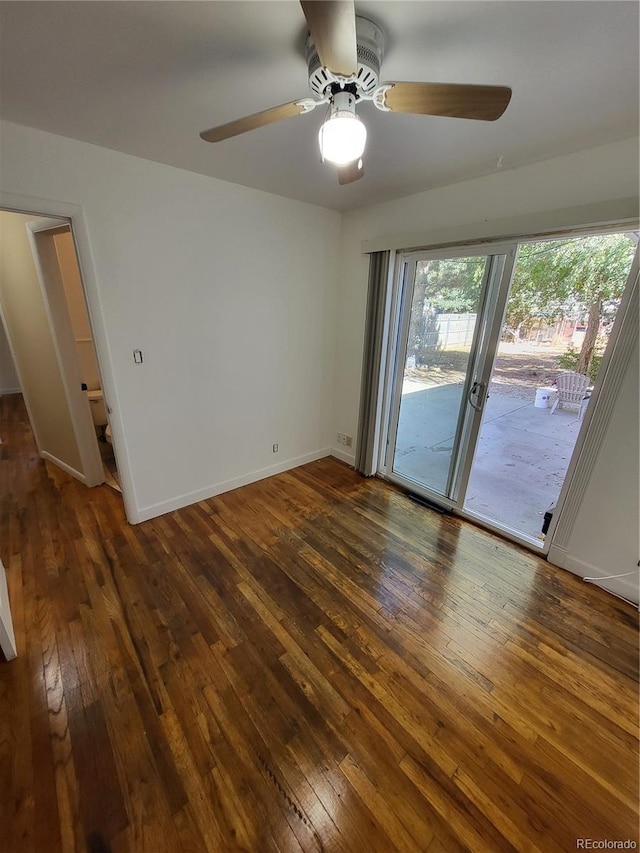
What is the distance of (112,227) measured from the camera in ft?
6.74

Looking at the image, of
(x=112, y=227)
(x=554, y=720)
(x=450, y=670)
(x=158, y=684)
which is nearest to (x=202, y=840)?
(x=158, y=684)

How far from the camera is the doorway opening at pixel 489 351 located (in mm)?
2242

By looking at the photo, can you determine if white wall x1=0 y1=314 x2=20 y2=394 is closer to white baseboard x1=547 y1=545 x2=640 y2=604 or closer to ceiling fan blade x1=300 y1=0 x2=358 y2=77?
ceiling fan blade x1=300 y1=0 x2=358 y2=77

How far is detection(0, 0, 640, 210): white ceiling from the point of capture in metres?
1.00

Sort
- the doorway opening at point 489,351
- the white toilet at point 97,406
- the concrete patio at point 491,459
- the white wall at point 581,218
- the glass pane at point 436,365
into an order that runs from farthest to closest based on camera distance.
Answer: the white toilet at point 97,406, the concrete patio at point 491,459, the glass pane at point 436,365, the doorway opening at point 489,351, the white wall at point 581,218

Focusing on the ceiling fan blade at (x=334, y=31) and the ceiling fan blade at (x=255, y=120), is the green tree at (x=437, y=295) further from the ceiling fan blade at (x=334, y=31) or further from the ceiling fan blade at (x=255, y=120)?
the ceiling fan blade at (x=334, y=31)

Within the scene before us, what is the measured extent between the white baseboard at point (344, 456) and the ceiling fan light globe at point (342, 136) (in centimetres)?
277

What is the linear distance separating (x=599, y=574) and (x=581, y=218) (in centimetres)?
214

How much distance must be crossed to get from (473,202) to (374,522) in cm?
244

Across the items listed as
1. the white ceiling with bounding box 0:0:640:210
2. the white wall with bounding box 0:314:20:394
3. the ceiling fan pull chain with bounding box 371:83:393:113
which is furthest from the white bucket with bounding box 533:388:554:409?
the white wall with bounding box 0:314:20:394

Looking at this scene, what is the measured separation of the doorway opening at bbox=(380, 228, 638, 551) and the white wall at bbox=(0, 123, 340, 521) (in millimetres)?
941

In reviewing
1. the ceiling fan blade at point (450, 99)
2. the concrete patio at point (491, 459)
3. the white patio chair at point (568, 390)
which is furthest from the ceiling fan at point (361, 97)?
the white patio chair at point (568, 390)

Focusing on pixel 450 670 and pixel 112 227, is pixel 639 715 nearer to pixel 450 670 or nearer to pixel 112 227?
pixel 450 670

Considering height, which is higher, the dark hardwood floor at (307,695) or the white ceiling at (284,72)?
the white ceiling at (284,72)
